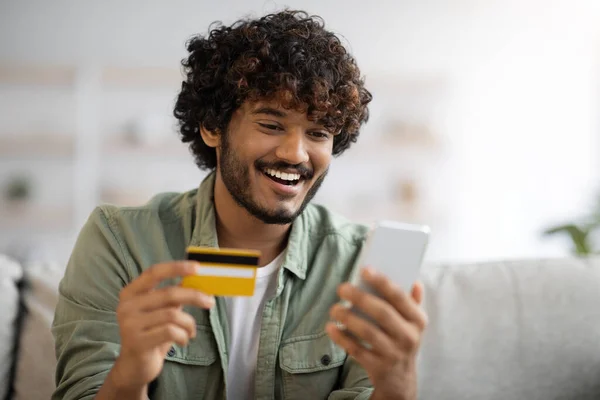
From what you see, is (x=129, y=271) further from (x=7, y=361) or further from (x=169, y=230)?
(x=7, y=361)

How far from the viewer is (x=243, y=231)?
5.28 feet

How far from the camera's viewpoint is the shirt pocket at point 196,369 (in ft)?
4.71

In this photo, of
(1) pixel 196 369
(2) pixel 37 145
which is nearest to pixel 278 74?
(1) pixel 196 369

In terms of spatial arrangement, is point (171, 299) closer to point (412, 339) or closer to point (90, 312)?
point (412, 339)

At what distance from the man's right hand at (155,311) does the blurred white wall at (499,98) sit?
3.78m

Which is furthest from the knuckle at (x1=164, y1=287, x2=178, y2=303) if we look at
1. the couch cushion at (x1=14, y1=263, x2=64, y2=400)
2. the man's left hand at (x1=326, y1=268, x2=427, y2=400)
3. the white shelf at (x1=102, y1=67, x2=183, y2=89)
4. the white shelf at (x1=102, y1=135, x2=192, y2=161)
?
the white shelf at (x1=102, y1=67, x2=183, y2=89)

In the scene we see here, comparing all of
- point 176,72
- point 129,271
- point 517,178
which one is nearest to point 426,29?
point 517,178

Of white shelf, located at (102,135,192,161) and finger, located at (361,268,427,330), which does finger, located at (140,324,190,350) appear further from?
white shelf, located at (102,135,192,161)

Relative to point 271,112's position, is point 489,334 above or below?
below

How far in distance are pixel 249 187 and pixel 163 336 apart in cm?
53

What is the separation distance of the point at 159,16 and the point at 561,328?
369cm

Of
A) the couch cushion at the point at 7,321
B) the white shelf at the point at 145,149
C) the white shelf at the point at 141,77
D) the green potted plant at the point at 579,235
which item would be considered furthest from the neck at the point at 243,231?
the white shelf at the point at 141,77

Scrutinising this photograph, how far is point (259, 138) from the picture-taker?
1.47m

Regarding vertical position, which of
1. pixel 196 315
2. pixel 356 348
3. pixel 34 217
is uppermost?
pixel 356 348
